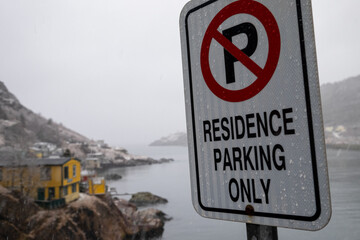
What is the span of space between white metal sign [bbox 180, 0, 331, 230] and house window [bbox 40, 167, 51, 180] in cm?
3065

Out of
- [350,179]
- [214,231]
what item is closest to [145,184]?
[214,231]

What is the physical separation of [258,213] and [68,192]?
3147 cm

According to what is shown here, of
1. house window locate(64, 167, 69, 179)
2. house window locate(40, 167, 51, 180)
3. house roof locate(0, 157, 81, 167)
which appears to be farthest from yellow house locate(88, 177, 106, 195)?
house window locate(40, 167, 51, 180)

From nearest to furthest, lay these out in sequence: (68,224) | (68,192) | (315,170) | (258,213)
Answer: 1. (315,170)
2. (258,213)
3. (68,224)
4. (68,192)

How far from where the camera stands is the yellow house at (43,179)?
2795 centimetres

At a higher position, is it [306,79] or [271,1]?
[271,1]

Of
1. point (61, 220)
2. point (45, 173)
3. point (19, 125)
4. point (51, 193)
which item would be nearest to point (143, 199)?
point (51, 193)

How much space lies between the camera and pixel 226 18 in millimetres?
1319

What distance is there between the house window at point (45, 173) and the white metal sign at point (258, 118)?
30.7 m

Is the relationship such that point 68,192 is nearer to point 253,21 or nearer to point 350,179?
point 253,21

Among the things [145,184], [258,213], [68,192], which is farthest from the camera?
[145,184]

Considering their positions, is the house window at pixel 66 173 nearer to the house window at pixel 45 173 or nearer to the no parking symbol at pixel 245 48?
the house window at pixel 45 173

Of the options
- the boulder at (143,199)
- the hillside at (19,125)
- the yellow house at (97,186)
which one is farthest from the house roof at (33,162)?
the hillside at (19,125)

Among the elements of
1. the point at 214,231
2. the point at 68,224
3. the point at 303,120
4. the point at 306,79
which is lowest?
the point at 214,231
